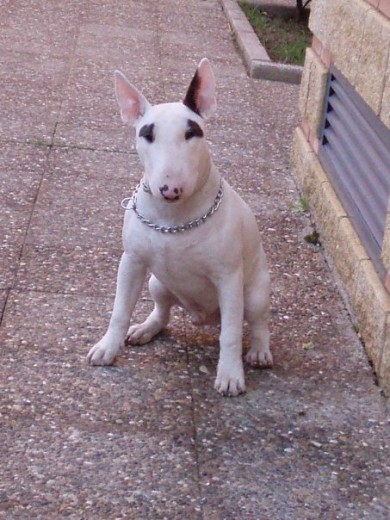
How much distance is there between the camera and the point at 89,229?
227 inches

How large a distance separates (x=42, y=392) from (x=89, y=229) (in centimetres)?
188

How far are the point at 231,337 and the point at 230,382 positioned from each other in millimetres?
179

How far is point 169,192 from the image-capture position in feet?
12.1

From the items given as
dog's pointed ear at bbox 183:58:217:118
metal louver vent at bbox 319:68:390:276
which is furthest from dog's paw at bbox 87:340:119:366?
metal louver vent at bbox 319:68:390:276

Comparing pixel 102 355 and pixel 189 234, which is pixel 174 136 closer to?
pixel 189 234

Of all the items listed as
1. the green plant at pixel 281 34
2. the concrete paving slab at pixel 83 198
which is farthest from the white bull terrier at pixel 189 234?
the green plant at pixel 281 34

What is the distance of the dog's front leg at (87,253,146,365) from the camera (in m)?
4.19

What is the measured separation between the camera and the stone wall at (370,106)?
14.7ft

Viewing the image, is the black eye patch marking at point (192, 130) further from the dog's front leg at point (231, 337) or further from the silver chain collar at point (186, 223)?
the dog's front leg at point (231, 337)

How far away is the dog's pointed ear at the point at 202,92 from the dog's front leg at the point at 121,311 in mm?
681

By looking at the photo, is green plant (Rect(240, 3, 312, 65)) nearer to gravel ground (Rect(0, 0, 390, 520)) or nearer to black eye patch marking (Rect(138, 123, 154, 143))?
gravel ground (Rect(0, 0, 390, 520))

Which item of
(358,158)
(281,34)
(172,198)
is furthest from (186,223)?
(281,34)

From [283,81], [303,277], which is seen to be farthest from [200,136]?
[283,81]

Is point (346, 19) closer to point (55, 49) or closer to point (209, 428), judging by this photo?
point (209, 428)
